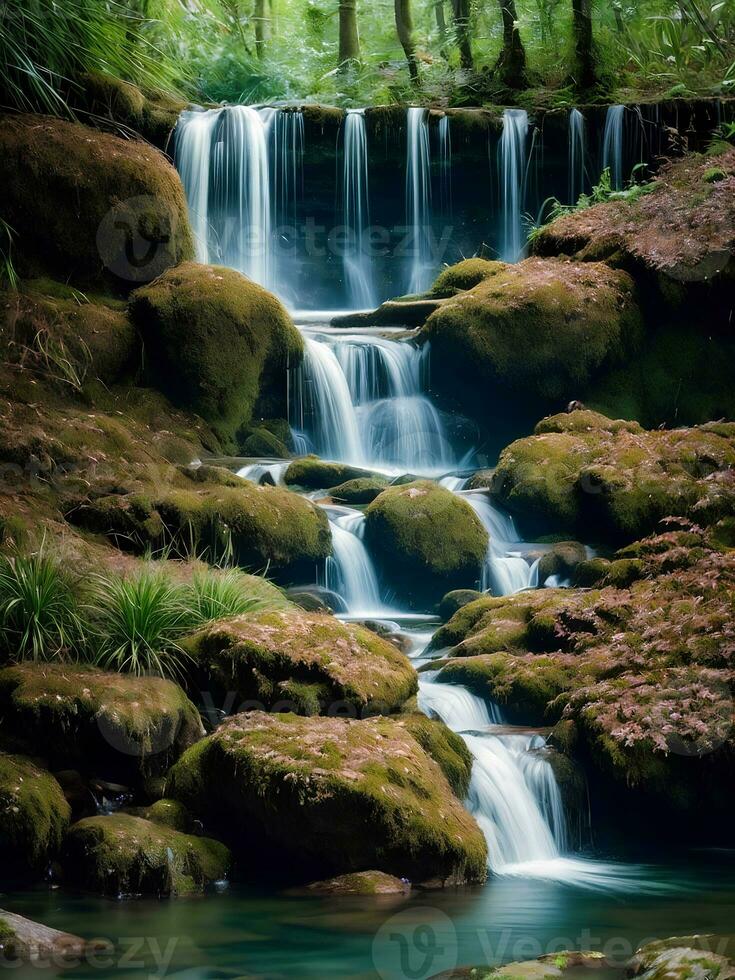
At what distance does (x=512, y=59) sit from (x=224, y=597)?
13.3 metres

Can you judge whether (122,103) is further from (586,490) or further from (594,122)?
(586,490)

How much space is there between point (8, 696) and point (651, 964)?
156 inches

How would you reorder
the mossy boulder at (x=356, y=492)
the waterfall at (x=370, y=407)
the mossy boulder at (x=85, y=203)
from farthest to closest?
the waterfall at (x=370, y=407) → the mossy boulder at (x=85, y=203) → the mossy boulder at (x=356, y=492)

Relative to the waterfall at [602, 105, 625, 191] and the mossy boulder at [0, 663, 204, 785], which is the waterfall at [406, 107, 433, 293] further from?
the mossy boulder at [0, 663, 204, 785]

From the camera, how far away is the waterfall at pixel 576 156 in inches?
659

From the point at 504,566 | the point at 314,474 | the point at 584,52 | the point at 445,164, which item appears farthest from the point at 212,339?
the point at 584,52

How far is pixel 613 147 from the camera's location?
656 inches

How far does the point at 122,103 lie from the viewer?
47.8ft

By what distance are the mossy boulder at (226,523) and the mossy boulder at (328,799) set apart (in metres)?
2.87

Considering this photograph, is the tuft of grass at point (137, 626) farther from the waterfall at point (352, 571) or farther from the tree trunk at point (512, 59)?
the tree trunk at point (512, 59)

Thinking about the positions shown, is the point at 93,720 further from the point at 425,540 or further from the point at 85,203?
the point at 85,203

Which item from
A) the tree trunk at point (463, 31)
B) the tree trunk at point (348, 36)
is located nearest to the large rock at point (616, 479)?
the tree trunk at point (463, 31)

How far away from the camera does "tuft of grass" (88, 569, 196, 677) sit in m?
7.37

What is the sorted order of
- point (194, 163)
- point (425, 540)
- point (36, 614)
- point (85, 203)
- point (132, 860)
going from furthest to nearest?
point (194, 163)
point (85, 203)
point (425, 540)
point (36, 614)
point (132, 860)
